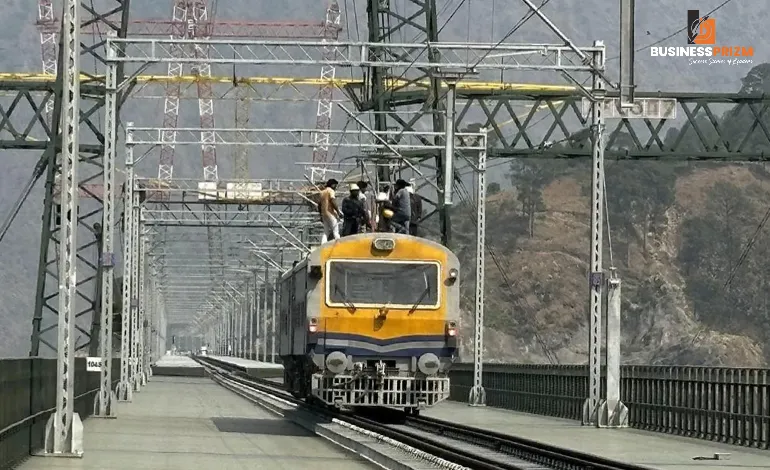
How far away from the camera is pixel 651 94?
227 ft

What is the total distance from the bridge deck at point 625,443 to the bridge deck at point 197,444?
13.1 feet

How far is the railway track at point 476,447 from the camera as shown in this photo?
A: 953 inches

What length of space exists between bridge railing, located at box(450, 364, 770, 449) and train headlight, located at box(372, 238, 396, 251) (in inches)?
226

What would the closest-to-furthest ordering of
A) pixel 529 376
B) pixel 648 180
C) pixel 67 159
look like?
pixel 67 159 → pixel 529 376 → pixel 648 180

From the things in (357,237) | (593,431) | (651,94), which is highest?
(651,94)

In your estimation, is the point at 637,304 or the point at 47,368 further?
the point at 637,304

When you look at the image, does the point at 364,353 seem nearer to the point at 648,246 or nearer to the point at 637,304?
the point at 637,304

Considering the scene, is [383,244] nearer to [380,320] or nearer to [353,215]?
[380,320]

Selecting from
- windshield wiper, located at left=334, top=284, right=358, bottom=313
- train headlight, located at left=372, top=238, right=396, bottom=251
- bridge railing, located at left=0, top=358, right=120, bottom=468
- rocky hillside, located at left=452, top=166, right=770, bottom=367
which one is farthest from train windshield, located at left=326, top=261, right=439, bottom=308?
rocky hillside, located at left=452, top=166, right=770, bottom=367

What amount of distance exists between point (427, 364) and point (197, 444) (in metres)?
5.39

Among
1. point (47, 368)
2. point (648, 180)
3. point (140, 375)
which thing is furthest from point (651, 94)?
point (648, 180)

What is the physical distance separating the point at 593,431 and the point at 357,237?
238 inches

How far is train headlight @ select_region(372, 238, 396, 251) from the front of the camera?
33906 millimetres

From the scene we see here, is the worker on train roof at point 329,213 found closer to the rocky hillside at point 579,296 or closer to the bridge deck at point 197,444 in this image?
the bridge deck at point 197,444
